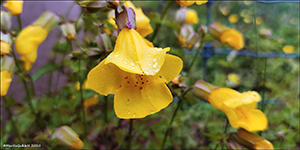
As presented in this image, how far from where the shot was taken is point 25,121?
66cm

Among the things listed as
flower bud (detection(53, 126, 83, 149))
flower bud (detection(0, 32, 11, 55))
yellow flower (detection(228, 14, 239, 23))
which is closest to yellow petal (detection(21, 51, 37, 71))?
flower bud (detection(0, 32, 11, 55))

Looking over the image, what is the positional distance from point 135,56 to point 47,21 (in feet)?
1.50

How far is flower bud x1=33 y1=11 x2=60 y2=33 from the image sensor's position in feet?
2.12

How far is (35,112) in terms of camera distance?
696mm

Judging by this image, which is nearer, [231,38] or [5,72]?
[5,72]

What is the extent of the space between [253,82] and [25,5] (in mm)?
1647

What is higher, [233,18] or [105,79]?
[105,79]

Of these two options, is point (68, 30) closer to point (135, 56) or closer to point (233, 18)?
point (135, 56)

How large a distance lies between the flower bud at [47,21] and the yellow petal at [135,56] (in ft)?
1.25

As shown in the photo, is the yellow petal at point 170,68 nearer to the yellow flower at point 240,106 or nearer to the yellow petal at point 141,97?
the yellow petal at point 141,97

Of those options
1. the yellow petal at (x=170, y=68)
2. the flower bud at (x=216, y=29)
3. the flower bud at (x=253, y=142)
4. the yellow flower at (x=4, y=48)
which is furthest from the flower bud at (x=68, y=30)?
the flower bud at (x=253, y=142)

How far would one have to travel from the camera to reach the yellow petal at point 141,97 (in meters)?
0.38

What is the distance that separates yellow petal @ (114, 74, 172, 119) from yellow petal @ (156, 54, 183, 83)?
0.02 m

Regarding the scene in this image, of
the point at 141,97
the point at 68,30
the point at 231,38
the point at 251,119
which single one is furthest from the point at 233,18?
the point at 141,97
